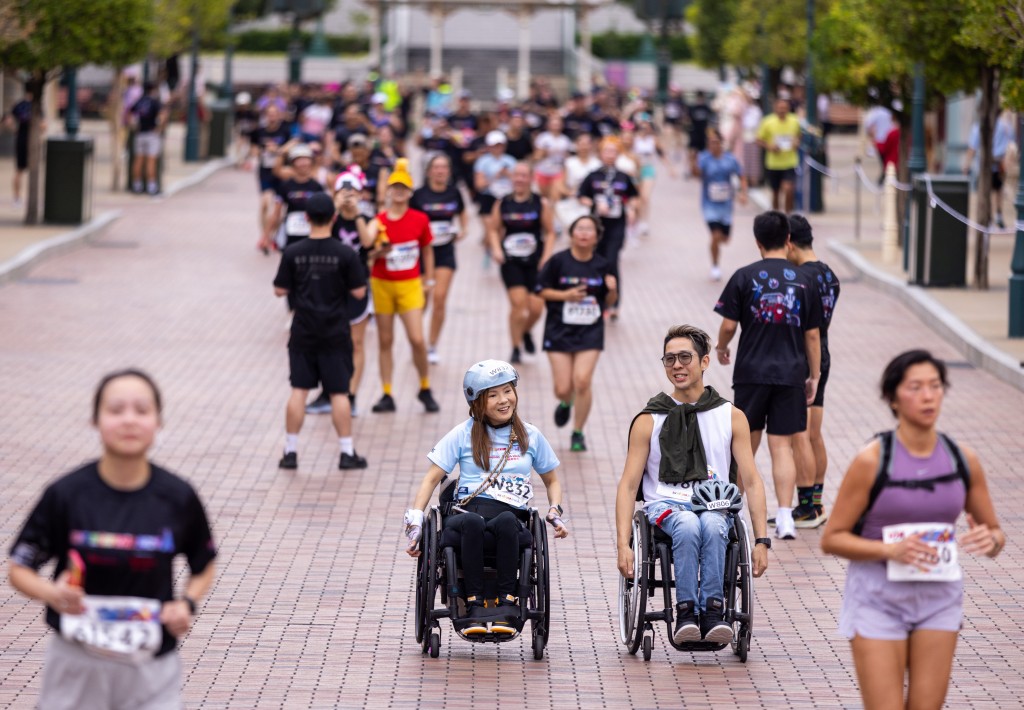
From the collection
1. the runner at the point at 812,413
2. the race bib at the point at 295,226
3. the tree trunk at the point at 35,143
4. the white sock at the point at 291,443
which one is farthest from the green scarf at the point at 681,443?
the tree trunk at the point at 35,143

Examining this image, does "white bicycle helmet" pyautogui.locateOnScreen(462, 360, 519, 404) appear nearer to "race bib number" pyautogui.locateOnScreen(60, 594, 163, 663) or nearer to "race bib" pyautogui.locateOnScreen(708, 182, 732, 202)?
"race bib number" pyautogui.locateOnScreen(60, 594, 163, 663)

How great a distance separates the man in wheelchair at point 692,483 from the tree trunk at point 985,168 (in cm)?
1328

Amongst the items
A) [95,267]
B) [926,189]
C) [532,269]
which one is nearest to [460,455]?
[532,269]

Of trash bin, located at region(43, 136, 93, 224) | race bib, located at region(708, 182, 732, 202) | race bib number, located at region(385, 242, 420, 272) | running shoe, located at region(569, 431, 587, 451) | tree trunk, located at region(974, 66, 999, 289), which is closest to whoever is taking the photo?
running shoe, located at region(569, 431, 587, 451)

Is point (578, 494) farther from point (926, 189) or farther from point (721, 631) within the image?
point (926, 189)

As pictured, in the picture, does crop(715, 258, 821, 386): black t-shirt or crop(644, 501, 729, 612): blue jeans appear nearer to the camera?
crop(644, 501, 729, 612): blue jeans

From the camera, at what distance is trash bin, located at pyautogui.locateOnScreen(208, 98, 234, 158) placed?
42.3m

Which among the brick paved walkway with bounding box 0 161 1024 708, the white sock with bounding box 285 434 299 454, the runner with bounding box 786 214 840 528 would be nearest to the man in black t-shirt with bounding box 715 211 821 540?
the runner with bounding box 786 214 840 528

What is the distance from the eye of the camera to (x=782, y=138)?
93.5 feet

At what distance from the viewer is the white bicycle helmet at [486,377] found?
8.15m

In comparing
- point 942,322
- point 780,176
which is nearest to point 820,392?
point 942,322

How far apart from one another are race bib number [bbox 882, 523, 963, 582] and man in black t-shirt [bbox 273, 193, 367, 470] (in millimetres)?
6747

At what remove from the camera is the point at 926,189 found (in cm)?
2083

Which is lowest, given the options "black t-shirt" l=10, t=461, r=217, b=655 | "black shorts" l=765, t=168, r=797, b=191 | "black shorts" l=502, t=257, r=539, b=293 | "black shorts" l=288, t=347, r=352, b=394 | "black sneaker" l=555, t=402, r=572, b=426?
"black sneaker" l=555, t=402, r=572, b=426
